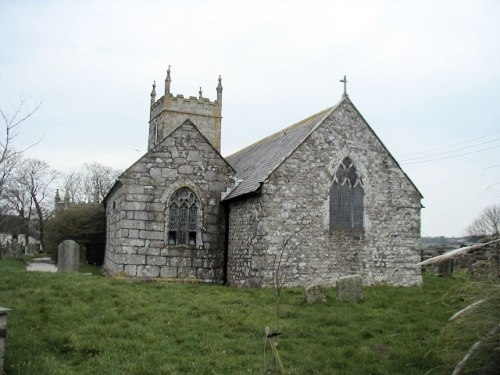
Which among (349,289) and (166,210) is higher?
(166,210)

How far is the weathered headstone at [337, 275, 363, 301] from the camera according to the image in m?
12.8

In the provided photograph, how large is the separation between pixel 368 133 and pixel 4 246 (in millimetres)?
25396

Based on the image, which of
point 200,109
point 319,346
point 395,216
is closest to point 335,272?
point 395,216

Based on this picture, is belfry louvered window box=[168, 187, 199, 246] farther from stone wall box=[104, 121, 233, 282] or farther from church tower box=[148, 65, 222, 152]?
church tower box=[148, 65, 222, 152]

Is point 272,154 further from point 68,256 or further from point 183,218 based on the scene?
point 68,256

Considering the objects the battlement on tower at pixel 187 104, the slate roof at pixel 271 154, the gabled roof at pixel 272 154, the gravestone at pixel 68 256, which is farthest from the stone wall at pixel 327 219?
the battlement on tower at pixel 187 104

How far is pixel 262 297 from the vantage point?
1325cm

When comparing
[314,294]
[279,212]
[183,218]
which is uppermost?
[279,212]

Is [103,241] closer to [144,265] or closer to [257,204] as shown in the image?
[144,265]

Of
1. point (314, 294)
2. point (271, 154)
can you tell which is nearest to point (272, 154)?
point (271, 154)

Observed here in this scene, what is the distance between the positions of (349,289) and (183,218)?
7372 millimetres

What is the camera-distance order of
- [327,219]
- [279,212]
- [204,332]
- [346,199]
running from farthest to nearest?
[346,199] → [327,219] → [279,212] → [204,332]

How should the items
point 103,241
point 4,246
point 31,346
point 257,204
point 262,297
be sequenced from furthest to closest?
point 4,246 < point 103,241 < point 257,204 < point 262,297 < point 31,346

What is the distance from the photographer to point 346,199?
1747cm
